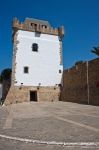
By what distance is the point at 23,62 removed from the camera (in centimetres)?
2419

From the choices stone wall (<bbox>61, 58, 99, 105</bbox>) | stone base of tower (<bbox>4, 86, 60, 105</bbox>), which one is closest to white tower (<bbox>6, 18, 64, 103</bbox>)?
stone base of tower (<bbox>4, 86, 60, 105</bbox>)

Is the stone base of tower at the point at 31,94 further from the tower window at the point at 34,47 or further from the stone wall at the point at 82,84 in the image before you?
the tower window at the point at 34,47

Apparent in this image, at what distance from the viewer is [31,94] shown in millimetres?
25734

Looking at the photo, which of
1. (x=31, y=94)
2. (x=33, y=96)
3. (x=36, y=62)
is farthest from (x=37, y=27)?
(x=33, y=96)

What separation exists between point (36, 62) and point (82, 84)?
288 inches

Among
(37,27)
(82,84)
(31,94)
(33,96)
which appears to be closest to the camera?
(82,84)

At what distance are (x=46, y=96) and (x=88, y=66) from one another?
7809mm

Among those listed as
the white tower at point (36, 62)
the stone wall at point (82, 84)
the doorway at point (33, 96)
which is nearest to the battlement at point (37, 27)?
the white tower at point (36, 62)

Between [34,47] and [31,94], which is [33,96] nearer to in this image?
[31,94]

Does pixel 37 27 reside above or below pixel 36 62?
above

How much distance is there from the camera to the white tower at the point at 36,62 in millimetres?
23797

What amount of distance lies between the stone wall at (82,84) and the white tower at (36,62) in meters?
1.79

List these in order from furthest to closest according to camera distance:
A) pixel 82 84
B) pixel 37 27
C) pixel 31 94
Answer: pixel 37 27
pixel 31 94
pixel 82 84

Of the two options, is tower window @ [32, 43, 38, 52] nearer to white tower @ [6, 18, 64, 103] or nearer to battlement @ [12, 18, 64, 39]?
white tower @ [6, 18, 64, 103]
